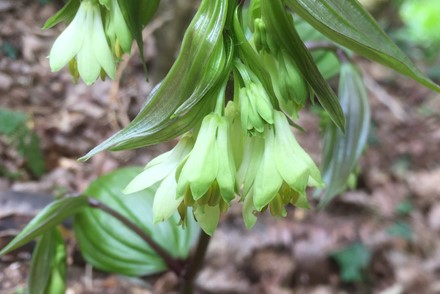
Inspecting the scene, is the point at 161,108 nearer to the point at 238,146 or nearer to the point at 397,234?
the point at 238,146

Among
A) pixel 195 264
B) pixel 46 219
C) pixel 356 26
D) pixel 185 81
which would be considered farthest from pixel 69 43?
pixel 195 264

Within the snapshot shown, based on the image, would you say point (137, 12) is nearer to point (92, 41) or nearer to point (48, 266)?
point (92, 41)

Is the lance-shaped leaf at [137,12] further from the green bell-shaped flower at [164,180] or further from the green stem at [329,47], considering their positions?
the green stem at [329,47]

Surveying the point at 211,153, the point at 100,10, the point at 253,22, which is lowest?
the point at 211,153

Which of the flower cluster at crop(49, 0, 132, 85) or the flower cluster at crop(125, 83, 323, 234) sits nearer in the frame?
the flower cluster at crop(125, 83, 323, 234)

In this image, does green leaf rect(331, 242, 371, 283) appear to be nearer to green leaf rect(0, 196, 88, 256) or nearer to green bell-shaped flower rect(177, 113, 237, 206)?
green leaf rect(0, 196, 88, 256)

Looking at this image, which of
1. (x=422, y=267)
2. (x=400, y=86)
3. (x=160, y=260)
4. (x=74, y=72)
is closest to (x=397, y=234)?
(x=422, y=267)

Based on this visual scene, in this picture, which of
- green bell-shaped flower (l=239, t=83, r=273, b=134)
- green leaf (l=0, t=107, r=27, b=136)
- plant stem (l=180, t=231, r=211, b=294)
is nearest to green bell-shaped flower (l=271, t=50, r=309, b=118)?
green bell-shaped flower (l=239, t=83, r=273, b=134)
